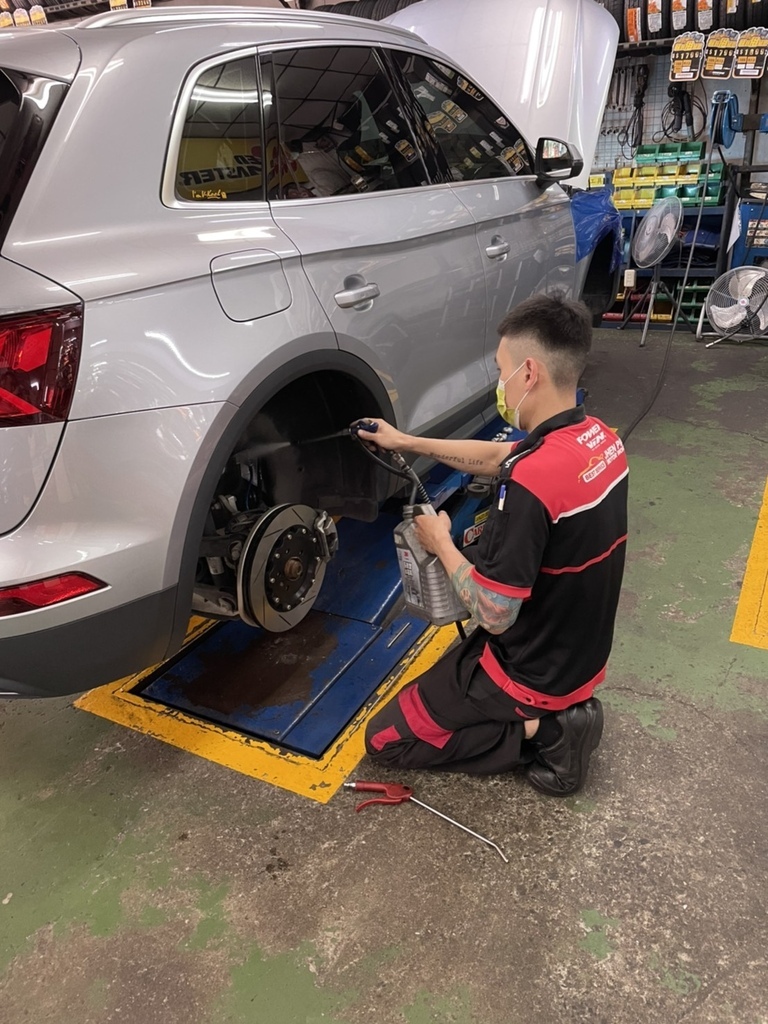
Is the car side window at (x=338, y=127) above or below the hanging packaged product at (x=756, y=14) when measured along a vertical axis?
below

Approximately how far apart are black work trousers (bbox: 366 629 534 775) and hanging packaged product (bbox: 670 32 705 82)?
5.73 meters

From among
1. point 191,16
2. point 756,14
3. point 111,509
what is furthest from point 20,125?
point 756,14

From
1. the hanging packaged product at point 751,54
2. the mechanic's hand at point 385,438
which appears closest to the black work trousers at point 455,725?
the mechanic's hand at point 385,438

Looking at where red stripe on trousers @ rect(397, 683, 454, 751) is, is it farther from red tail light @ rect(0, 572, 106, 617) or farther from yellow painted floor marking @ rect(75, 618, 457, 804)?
red tail light @ rect(0, 572, 106, 617)

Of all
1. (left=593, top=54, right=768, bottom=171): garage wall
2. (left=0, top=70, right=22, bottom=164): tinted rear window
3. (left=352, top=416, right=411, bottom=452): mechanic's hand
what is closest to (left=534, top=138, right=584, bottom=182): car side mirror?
(left=352, top=416, right=411, bottom=452): mechanic's hand

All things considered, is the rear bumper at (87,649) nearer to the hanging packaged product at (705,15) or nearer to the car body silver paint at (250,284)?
the car body silver paint at (250,284)

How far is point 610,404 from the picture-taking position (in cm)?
446

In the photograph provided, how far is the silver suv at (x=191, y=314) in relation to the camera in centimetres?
131

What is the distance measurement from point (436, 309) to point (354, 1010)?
194cm

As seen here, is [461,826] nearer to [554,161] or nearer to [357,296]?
[357,296]

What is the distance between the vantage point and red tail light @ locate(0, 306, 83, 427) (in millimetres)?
1245

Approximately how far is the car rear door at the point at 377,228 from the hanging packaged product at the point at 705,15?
15.4 ft

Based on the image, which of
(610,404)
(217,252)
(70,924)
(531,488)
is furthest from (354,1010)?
(610,404)

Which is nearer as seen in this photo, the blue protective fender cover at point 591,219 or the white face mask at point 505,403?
the white face mask at point 505,403
